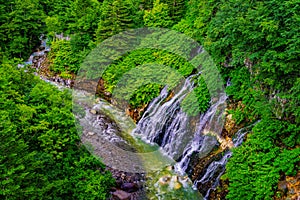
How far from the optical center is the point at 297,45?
9602 millimetres

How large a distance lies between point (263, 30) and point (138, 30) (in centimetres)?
1179

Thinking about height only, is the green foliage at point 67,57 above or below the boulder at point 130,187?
above

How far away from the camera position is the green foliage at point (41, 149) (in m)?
8.41

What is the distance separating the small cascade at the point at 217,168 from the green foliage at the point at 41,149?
398 centimetres

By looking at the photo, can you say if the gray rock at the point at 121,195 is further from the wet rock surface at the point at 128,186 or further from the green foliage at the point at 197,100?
the green foliage at the point at 197,100

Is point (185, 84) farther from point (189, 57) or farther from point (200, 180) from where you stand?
point (200, 180)

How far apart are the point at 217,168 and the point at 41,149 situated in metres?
6.88

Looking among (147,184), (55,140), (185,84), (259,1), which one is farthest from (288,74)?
(55,140)

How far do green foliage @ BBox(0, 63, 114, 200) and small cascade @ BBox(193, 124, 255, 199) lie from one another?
3.98m

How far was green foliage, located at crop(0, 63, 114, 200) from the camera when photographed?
8414 millimetres

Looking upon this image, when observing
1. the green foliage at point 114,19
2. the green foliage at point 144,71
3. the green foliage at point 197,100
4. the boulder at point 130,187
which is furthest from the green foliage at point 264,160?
the green foliage at point 114,19

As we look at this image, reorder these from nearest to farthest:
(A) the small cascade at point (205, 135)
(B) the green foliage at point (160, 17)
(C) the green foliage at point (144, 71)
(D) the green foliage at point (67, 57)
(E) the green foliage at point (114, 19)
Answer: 1. (A) the small cascade at point (205, 135)
2. (C) the green foliage at point (144, 71)
3. (E) the green foliage at point (114, 19)
4. (B) the green foliage at point (160, 17)
5. (D) the green foliage at point (67, 57)

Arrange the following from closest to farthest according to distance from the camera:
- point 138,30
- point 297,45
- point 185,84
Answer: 1. point 297,45
2. point 185,84
3. point 138,30

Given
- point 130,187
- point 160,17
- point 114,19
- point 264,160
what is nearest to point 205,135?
point 264,160
